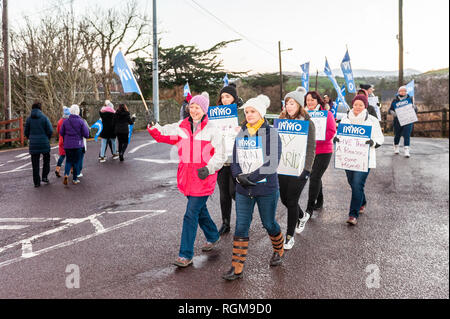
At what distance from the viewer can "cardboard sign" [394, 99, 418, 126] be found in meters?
12.1

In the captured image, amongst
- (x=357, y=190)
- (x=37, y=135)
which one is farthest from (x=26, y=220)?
(x=357, y=190)

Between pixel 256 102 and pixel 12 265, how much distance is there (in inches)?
128

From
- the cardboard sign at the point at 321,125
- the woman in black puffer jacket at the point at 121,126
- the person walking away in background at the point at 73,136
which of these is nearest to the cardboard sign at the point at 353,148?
the cardboard sign at the point at 321,125

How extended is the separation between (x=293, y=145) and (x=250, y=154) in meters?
0.95

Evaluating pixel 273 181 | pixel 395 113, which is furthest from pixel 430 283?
pixel 395 113

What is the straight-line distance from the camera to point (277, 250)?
4590mm

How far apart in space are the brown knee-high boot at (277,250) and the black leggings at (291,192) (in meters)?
0.47

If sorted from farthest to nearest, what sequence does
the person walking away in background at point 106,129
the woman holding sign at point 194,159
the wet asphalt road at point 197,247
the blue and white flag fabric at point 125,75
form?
the person walking away in background at point 106,129 < the blue and white flag fabric at point 125,75 < the woman holding sign at point 194,159 < the wet asphalt road at point 197,247

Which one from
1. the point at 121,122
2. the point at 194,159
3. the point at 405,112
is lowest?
the point at 194,159

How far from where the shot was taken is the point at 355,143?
6.16m

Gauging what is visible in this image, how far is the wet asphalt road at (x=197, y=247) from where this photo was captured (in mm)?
3959

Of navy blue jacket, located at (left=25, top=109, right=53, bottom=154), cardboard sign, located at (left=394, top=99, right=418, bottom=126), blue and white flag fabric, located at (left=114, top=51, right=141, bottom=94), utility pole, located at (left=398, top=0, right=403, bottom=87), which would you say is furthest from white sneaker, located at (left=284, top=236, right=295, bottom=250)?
utility pole, located at (left=398, top=0, right=403, bottom=87)

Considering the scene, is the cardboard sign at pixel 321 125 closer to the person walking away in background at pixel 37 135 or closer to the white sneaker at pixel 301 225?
the white sneaker at pixel 301 225

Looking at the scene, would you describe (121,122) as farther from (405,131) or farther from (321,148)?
(405,131)
